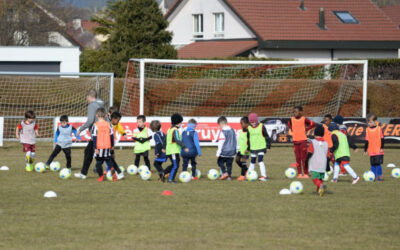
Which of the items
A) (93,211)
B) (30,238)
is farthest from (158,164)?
(30,238)

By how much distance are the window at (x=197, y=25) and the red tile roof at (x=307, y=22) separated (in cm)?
475

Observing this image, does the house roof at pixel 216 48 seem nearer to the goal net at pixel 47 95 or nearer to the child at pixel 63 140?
the goal net at pixel 47 95

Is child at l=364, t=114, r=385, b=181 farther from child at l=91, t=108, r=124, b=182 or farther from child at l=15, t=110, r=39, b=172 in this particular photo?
child at l=15, t=110, r=39, b=172

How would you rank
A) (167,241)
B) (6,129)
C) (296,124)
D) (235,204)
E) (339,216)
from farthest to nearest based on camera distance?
(6,129) < (296,124) < (235,204) < (339,216) < (167,241)

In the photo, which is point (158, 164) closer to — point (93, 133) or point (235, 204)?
A: point (93, 133)

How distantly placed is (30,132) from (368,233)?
11.1 metres

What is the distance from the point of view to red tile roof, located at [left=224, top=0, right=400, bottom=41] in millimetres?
47000

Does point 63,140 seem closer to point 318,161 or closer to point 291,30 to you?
point 318,161

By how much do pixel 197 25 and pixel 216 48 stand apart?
18.4 ft

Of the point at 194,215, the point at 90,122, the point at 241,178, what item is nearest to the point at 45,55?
the point at 90,122

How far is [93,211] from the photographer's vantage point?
11.5m

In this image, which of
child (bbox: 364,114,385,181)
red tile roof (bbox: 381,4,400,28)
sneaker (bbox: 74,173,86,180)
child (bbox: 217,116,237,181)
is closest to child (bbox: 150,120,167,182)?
child (bbox: 217,116,237,181)

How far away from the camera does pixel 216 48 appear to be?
4872 centimetres

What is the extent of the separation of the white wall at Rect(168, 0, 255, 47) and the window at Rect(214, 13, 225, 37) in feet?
0.86
